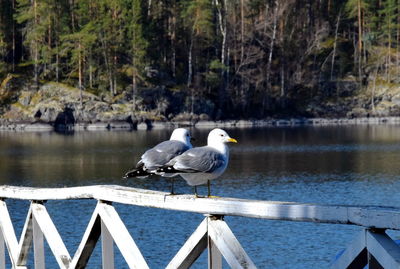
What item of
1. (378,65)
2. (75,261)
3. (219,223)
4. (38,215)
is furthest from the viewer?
(378,65)

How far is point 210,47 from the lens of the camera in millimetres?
100438

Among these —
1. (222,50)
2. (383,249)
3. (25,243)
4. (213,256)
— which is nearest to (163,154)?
(25,243)

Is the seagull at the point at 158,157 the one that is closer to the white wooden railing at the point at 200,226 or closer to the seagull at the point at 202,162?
the seagull at the point at 202,162

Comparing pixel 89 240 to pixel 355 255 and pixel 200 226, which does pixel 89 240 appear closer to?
pixel 200 226

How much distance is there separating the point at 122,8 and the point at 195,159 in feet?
280

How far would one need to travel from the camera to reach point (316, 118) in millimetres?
98812

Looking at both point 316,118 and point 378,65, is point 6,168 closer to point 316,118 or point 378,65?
point 316,118

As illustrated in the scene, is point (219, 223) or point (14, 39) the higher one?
point (14, 39)

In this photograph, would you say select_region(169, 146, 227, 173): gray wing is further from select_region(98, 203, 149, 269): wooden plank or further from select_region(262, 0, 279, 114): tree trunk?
select_region(262, 0, 279, 114): tree trunk

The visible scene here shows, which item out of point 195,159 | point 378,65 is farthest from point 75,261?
point 378,65

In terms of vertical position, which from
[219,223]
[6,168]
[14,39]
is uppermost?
[14,39]

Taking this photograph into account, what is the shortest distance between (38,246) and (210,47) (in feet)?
310

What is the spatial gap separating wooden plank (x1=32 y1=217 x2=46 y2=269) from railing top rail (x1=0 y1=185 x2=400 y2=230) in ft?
0.93

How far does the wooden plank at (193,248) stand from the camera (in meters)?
5.16
